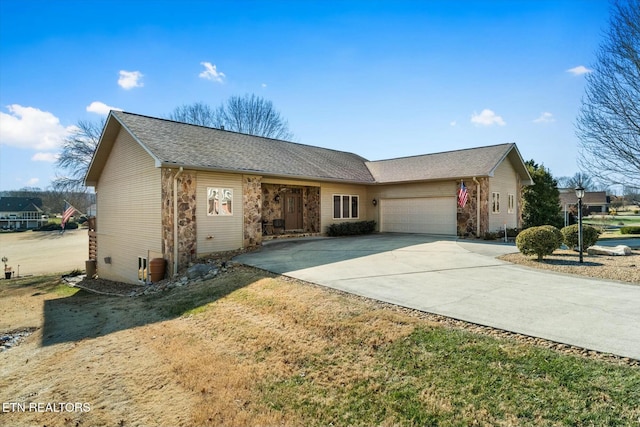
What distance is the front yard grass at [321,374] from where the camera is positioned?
10.5 ft

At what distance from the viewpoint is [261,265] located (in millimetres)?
9719

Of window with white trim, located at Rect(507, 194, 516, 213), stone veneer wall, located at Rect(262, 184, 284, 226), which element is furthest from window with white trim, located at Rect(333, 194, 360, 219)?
window with white trim, located at Rect(507, 194, 516, 213)

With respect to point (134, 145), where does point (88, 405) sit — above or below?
below

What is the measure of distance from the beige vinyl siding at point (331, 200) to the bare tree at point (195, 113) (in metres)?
23.6

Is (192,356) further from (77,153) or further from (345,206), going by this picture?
(77,153)

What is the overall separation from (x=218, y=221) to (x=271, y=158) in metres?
4.40

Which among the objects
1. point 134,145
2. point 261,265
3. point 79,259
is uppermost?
point 134,145

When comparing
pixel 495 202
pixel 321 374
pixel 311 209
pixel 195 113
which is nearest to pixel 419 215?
pixel 495 202

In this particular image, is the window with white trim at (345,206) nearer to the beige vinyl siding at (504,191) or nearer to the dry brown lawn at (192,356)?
the beige vinyl siding at (504,191)

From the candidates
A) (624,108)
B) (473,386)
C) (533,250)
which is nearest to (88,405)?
(473,386)

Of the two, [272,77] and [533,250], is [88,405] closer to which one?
[533,250]

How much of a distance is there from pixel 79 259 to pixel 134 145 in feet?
58.9

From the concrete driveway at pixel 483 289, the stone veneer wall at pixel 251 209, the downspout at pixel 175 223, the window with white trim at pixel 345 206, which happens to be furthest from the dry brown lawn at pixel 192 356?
the window with white trim at pixel 345 206

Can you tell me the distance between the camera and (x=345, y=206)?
18344mm
